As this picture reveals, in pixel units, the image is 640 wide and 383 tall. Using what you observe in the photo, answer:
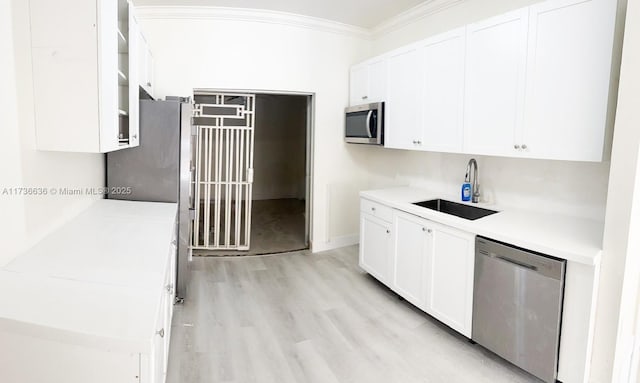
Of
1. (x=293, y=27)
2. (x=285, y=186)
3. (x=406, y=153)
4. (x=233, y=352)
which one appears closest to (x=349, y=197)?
(x=406, y=153)

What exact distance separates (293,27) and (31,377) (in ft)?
13.6

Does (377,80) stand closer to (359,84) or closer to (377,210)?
(359,84)

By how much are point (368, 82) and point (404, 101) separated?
79cm

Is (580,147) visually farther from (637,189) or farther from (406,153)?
(406,153)

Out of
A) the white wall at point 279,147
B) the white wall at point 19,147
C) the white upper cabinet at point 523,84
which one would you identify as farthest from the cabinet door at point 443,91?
the white wall at point 279,147

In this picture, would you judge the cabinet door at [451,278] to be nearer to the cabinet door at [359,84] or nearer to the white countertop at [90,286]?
the white countertop at [90,286]

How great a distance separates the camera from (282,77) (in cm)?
452

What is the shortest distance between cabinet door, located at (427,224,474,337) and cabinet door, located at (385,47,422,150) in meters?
1.07

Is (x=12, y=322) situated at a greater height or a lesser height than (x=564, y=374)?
greater

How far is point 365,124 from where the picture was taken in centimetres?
421

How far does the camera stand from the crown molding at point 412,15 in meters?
3.71

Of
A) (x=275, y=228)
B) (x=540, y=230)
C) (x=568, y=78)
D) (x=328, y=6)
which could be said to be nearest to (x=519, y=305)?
(x=540, y=230)

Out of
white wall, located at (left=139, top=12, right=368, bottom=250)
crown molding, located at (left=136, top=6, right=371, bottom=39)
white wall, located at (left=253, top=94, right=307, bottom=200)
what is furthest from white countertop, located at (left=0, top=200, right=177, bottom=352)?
white wall, located at (left=253, top=94, right=307, bottom=200)

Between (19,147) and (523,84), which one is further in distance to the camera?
(523,84)
